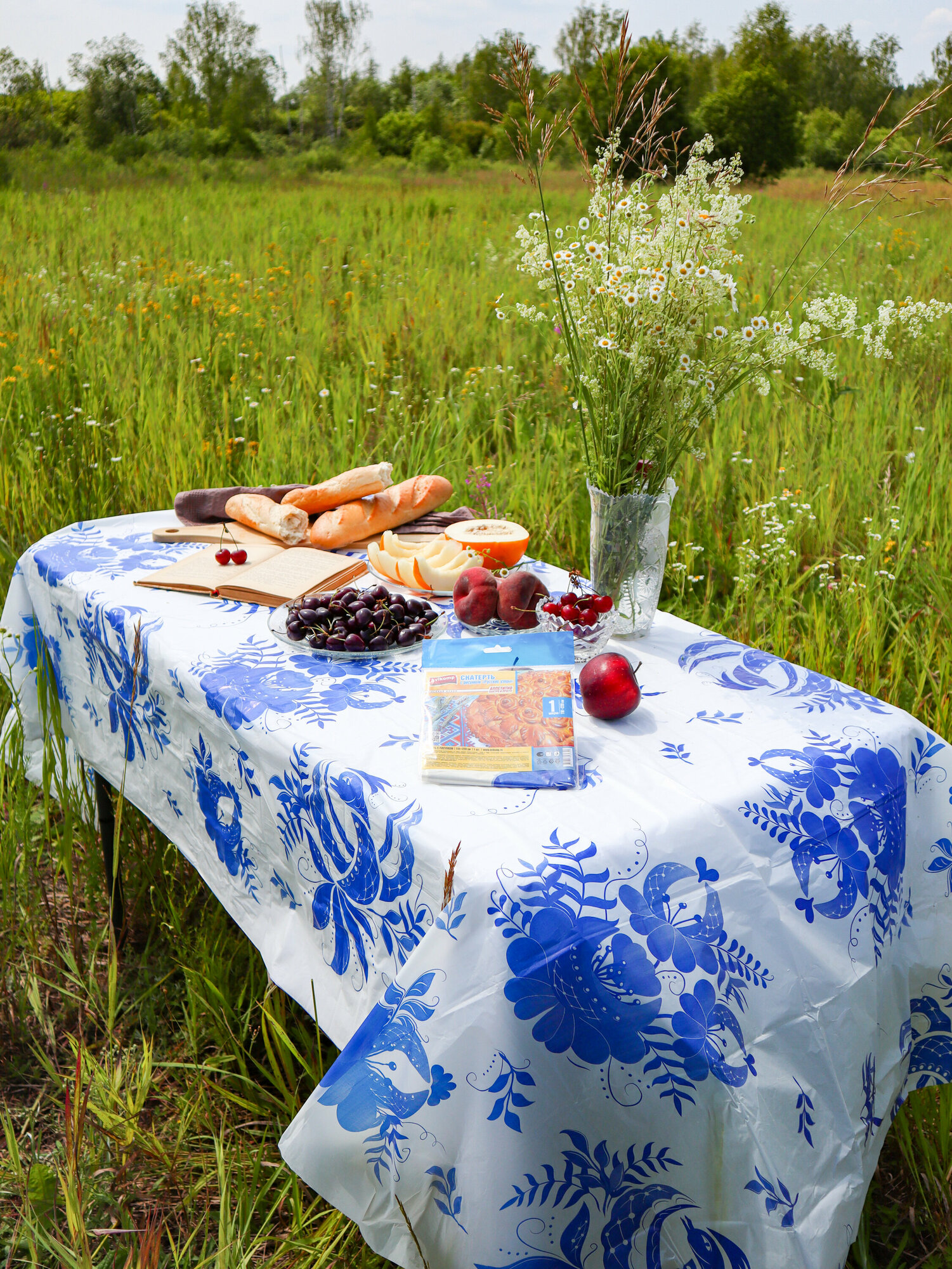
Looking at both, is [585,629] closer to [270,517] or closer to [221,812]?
[221,812]

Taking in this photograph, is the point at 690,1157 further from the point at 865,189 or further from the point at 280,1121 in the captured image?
the point at 865,189

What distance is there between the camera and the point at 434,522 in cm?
202

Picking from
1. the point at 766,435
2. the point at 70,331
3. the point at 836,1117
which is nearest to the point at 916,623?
the point at 766,435

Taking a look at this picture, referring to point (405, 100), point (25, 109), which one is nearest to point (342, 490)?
point (25, 109)

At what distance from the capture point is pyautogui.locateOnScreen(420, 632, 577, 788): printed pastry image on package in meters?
1.04

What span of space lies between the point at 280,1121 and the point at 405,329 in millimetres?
4187

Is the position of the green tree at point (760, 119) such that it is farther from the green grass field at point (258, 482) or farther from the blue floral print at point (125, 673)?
the blue floral print at point (125, 673)

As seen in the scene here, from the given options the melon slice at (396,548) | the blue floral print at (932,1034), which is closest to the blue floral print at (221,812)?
the melon slice at (396,548)

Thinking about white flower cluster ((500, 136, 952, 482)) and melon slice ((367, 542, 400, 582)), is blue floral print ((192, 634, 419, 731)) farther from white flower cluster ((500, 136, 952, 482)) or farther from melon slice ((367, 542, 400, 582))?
white flower cluster ((500, 136, 952, 482))

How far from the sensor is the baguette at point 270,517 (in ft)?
6.39

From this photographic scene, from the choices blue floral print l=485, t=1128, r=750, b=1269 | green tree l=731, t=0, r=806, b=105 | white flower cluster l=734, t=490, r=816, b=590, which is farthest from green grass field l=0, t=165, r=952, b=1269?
green tree l=731, t=0, r=806, b=105

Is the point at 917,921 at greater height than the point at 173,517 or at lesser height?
lesser

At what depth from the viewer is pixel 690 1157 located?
878 mm

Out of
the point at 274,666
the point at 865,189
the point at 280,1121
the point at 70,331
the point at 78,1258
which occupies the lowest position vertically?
the point at 280,1121
